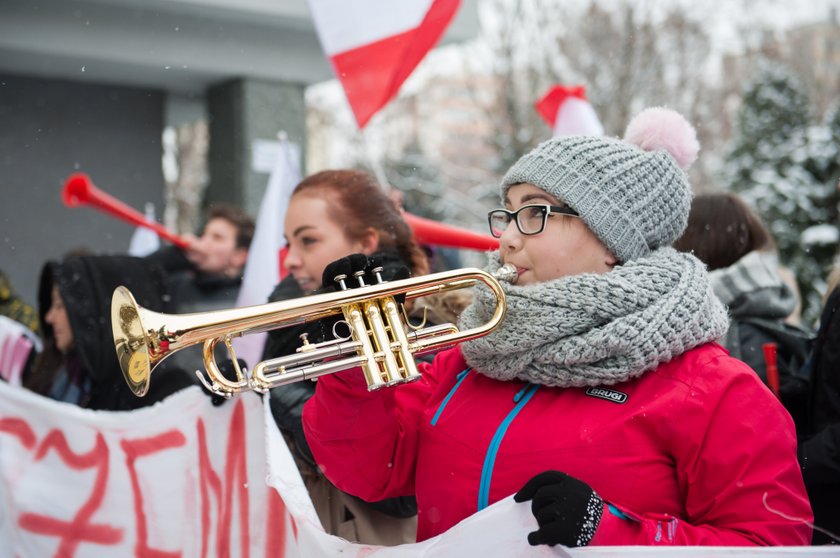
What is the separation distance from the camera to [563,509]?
5.16ft

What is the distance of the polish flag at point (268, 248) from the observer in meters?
3.97

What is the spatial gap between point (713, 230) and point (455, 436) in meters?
1.91

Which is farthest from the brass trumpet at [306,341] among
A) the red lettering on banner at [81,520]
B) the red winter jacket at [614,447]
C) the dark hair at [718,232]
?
the dark hair at [718,232]

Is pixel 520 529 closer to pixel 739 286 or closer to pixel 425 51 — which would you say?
pixel 739 286

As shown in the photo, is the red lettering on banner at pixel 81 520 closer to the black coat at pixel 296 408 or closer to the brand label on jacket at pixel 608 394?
the black coat at pixel 296 408

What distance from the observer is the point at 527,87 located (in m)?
19.7

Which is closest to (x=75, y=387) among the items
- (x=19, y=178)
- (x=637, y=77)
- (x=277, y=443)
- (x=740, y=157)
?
(x=277, y=443)

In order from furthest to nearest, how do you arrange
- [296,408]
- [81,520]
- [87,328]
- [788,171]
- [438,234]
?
1. [788,171]
2. [438,234]
3. [87,328]
4. [81,520]
5. [296,408]

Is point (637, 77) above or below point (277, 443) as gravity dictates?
above

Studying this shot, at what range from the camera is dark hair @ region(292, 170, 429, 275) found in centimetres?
287

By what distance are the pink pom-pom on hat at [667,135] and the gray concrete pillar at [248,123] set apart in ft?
22.2

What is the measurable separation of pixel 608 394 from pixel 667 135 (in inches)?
27.4

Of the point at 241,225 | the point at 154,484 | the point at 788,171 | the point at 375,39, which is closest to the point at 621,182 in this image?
the point at 154,484

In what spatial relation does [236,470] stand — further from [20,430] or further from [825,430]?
[825,430]
